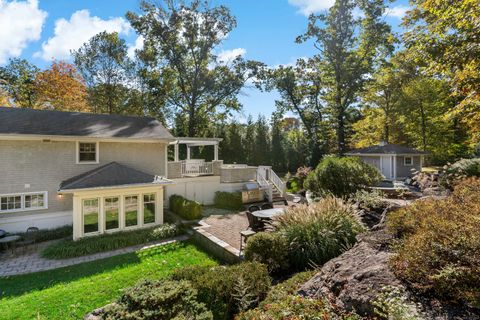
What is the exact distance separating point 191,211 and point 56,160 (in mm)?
6802

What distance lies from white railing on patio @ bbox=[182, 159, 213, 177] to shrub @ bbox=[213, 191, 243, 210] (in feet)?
5.91

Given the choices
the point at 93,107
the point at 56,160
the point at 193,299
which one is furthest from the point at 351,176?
the point at 93,107

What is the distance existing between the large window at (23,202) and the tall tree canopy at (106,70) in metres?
16.8

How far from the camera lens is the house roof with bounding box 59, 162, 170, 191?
1039 cm

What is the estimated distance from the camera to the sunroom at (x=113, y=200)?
404 inches

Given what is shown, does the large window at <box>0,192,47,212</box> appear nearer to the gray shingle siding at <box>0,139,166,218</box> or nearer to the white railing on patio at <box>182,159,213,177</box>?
the gray shingle siding at <box>0,139,166,218</box>

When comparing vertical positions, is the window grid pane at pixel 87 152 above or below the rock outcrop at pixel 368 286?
above

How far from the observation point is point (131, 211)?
11.3 metres

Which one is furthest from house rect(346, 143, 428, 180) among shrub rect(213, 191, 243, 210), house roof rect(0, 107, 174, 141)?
house roof rect(0, 107, 174, 141)

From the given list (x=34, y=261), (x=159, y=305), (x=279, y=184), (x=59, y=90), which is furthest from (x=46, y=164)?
(x=59, y=90)

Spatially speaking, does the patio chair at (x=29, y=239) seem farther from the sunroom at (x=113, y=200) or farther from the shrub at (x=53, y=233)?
the sunroom at (x=113, y=200)

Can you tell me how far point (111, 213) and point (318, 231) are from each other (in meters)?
9.10

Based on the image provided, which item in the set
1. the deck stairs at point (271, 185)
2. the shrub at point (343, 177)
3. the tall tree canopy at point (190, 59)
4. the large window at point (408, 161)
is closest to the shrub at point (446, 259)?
the shrub at point (343, 177)

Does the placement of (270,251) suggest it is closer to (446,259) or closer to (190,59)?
(446,259)
